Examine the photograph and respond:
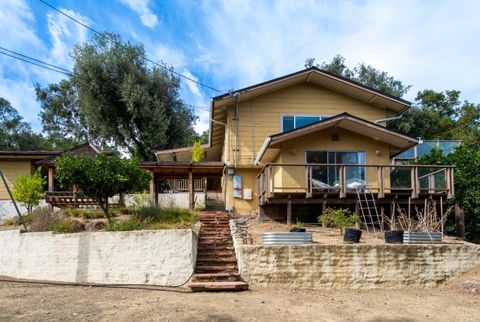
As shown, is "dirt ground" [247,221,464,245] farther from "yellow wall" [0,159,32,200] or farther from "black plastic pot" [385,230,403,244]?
"yellow wall" [0,159,32,200]

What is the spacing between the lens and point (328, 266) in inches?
414

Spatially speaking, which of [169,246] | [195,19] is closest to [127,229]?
[169,246]

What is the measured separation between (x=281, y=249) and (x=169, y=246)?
120 inches

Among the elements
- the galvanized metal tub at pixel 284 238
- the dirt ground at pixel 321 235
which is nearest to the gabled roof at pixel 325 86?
the dirt ground at pixel 321 235

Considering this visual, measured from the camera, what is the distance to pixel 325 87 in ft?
61.6

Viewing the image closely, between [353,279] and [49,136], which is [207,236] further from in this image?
[49,136]

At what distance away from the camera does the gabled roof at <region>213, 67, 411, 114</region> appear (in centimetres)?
1758

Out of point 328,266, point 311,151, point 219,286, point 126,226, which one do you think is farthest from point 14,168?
point 328,266

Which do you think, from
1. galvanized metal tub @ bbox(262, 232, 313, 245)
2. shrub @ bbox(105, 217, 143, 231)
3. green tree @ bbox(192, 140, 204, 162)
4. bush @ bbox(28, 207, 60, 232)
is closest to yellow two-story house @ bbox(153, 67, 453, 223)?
green tree @ bbox(192, 140, 204, 162)

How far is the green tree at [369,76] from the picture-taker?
33.9m

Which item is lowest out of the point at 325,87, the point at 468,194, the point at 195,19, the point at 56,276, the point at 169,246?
the point at 56,276

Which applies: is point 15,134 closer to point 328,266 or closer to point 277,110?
point 277,110

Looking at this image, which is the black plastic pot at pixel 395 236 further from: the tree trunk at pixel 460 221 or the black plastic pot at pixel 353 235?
the tree trunk at pixel 460 221

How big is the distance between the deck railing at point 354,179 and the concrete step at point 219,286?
451cm
